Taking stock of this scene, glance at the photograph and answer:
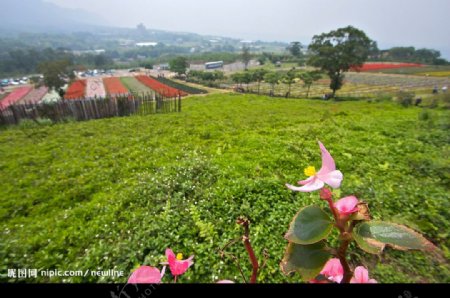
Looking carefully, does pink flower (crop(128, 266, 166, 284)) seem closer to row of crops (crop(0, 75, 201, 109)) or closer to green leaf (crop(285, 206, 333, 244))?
green leaf (crop(285, 206, 333, 244))

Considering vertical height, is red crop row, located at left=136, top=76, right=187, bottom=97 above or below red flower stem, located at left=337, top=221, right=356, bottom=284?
below

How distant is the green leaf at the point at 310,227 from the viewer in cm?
65

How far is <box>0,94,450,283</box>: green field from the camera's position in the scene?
3.13 metres

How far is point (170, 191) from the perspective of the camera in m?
4.54

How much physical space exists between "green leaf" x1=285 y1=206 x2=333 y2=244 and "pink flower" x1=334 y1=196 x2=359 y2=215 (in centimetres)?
4

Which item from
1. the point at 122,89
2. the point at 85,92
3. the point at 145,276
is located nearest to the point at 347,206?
the point at 145,276

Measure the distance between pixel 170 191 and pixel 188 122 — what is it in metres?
6.94

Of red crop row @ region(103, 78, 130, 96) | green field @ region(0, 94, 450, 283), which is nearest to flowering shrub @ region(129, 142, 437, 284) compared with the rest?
green field @ region(0, 94, 450, 283)

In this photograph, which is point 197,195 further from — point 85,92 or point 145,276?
point 85,92

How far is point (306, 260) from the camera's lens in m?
0.67

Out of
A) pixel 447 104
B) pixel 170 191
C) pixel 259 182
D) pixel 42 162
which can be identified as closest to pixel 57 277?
pixel 170 191
